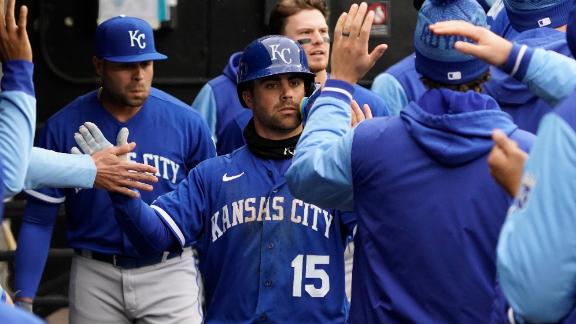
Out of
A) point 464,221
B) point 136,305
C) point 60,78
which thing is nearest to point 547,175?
point 464,221

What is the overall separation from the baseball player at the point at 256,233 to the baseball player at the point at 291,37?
1723 millimetres

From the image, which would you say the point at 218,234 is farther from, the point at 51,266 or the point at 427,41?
the point at 51,266

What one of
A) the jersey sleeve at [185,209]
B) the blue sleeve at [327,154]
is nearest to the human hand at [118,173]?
the jersey sleeve at [185,209]

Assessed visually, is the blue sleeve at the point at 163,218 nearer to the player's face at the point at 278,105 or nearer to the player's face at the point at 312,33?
the player's face at the point at 278,105

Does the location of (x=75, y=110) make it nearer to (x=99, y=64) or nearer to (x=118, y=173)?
(x=99, y=64)

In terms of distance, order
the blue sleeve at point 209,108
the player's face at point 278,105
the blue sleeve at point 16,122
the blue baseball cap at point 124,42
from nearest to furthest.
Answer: the blue sleeve at point 16,122 < the player's face at point 278,105 < the blue baseball cap at point 124,42 < the blue sleeve at point 209,108

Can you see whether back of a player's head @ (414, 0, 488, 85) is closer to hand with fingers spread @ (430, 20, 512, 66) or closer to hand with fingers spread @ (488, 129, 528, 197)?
Answer: hand with fingers spread @ (430, 20, 512, 66)

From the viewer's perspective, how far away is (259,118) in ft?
18.0

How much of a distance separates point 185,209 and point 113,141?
4.90ft

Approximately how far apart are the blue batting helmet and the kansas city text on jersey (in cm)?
59

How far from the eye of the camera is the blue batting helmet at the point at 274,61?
216 inches

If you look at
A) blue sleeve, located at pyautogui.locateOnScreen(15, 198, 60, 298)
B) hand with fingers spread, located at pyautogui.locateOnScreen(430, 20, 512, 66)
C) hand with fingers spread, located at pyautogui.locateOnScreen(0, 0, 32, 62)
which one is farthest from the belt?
hand with fingers spread, located at pyautogui.locateOnScreen(430, 20, 512, 66)

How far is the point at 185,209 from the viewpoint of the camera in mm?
5199

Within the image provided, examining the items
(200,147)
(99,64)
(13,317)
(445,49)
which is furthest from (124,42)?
(13,317)
